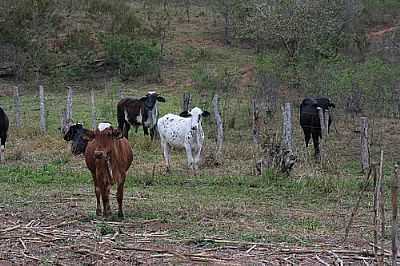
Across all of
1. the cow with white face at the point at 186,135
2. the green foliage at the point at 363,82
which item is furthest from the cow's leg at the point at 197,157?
the green foliage at the point at 363,82

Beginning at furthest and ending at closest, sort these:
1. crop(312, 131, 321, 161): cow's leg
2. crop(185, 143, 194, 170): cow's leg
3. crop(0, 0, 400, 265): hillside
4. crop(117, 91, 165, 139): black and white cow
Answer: crop(117, 91, 165, 139): black and white cow → crop(312, 131, 321, 161): cow's leg → crop(185, 143, 194, 170): cow's leg → crop(0, 0, 400, 265): hillside

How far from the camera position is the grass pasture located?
25.4 ft

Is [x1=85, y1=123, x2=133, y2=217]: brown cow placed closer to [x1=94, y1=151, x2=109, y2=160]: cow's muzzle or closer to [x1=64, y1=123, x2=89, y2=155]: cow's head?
[x1=94, y1=151, x2=109, y2=160]: cow's muzzle

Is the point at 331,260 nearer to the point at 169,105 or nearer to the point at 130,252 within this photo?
the point at 130,252

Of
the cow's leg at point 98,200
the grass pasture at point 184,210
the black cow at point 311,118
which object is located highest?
the black cow at point 311,118

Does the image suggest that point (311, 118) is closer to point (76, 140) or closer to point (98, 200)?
point (76, 140)

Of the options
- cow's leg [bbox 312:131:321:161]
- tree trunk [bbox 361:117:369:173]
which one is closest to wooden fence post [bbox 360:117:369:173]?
tree trunk [bbox 361:117:369:173]

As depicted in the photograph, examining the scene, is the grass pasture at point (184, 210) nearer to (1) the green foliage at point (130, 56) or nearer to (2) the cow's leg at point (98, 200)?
(2) the cow's leg at point (98, 200)

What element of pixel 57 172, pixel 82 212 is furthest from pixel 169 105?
pixel 82 212

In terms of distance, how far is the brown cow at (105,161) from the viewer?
31.9 ft

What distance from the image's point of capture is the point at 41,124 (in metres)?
20.5

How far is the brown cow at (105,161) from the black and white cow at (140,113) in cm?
939

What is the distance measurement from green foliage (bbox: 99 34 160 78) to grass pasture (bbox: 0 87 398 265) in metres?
15.4

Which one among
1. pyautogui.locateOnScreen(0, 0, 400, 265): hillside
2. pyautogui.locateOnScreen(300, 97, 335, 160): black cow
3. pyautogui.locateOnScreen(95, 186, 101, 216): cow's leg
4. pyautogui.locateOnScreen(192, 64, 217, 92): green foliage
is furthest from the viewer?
pyautogui.locateOnScreen(192, 64, 217, 92): green foliage
